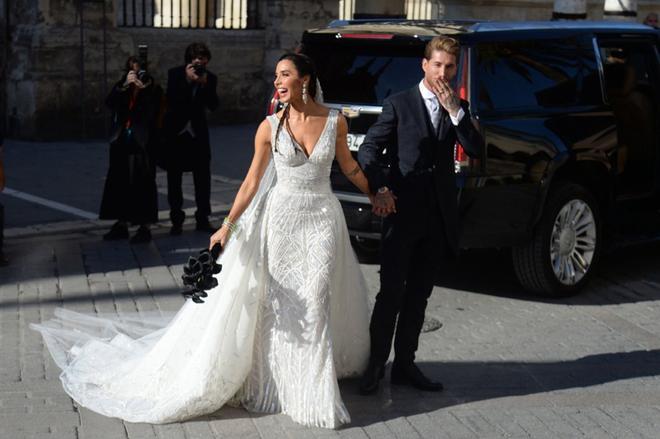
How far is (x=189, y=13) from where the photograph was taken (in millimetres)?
18312

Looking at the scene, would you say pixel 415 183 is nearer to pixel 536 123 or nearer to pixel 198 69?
pixel 536 123

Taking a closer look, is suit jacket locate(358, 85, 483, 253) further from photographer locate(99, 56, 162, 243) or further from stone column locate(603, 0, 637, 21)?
stone column locate(603, 0, 637, 21)

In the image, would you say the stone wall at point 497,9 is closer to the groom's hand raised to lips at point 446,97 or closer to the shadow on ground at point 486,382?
the shadow on ground at point 486,382

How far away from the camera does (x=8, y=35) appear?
16.0m

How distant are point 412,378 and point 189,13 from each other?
1280 centimetres

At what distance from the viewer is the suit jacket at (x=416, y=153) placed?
613 cm

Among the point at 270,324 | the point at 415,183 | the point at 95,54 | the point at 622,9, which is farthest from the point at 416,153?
the point at 622,9

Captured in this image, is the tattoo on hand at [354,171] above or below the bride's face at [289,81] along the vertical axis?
below

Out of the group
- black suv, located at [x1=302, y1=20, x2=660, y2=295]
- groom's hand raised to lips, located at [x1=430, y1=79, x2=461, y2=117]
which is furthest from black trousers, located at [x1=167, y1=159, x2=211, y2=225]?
groom's hand raised to lips, located at [x1=430, y1=79, x2=461, y2=117]

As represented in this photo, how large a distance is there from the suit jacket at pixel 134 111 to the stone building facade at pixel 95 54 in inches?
227

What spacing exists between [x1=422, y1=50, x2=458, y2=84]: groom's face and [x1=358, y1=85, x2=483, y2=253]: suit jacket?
165 millimetres

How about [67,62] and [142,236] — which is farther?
[67,62]

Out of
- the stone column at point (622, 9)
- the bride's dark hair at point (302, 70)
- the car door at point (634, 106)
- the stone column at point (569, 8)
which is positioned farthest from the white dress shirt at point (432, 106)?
the stone column at point (622, 9)

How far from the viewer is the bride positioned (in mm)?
5789
